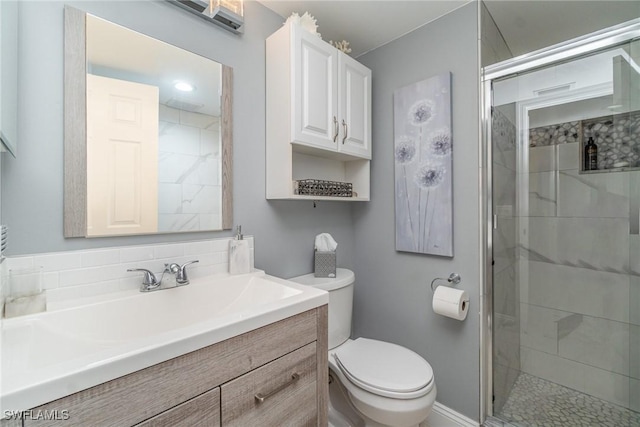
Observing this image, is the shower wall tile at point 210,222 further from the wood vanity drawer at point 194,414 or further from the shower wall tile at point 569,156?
the shower wall tile at point 569,156

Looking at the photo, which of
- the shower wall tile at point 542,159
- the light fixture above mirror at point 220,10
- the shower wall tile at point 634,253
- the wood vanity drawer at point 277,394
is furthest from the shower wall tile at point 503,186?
the light fixture above mirror at point 220,10

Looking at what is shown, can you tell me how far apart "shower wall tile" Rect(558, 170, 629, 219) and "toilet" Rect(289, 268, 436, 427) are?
117cm

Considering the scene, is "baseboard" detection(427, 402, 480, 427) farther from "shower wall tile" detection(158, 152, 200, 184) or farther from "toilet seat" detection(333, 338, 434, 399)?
"shower wall tile" detection(158, 152, 200, 184)

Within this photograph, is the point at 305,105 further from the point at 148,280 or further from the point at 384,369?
the point at 384,369

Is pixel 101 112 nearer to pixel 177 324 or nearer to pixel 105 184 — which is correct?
pixel 105 184

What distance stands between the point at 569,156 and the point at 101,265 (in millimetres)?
2278

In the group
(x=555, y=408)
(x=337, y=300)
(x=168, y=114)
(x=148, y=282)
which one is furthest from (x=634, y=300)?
(x=168, y=114)

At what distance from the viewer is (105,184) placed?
1.04m

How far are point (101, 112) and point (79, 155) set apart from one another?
0.18 metres

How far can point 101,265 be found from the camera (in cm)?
102

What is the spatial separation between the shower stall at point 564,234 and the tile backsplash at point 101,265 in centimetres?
153

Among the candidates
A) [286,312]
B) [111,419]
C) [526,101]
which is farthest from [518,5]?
[111,419]

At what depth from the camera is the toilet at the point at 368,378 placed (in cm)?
118

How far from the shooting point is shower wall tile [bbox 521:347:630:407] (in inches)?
57.0
